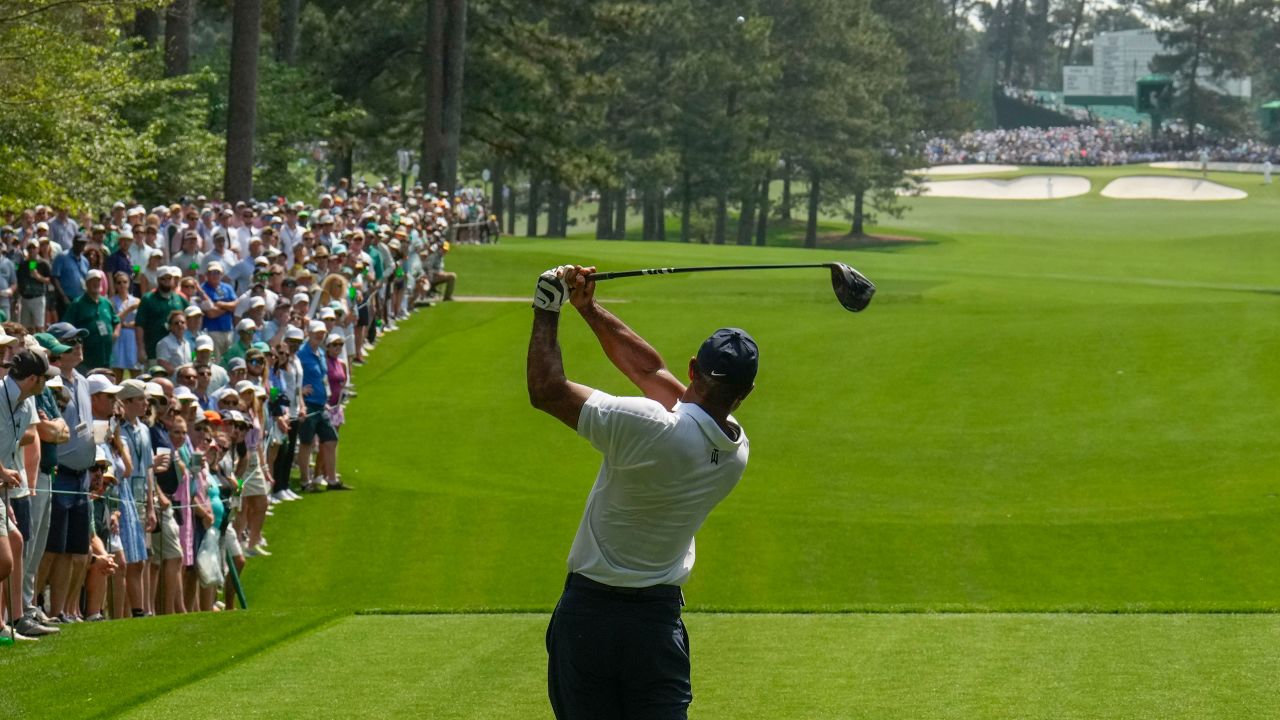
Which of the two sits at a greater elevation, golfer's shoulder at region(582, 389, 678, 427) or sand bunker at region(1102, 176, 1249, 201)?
sand bunker at region(1102, 176, 1249, 201)

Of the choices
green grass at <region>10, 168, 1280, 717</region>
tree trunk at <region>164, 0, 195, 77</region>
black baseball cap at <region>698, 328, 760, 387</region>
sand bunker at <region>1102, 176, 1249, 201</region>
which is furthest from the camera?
sand bunker at <region>1102, 176, 1249, 201</region>

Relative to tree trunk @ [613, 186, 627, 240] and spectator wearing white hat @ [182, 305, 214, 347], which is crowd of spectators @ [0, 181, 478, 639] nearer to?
spectator wearing white hat @ [182, 305, 214, 347]

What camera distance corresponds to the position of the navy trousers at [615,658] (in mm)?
6285

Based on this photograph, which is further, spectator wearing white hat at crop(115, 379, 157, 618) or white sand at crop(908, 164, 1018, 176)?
white sand at crop(908, 164, 1018, 176)

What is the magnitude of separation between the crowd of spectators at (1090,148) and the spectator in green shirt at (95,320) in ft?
328

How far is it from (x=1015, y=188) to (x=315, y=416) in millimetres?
99641

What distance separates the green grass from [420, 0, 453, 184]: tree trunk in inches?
287

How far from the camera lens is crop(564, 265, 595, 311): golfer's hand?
642 centimetres

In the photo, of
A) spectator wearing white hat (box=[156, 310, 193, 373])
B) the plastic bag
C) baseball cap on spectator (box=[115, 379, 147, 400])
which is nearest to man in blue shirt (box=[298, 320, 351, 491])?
spectator wearing white hat (box=[156, 310, 193, 373])

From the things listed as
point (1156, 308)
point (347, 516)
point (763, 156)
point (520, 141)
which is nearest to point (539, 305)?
point (347, 516)

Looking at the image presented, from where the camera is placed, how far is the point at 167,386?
49.3 feet

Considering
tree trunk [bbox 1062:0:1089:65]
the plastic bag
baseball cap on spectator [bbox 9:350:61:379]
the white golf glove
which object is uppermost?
tree trunk [bbox 1062:0:1089:65]

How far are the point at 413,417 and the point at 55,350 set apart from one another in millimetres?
13756

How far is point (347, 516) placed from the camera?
20.2 metres
